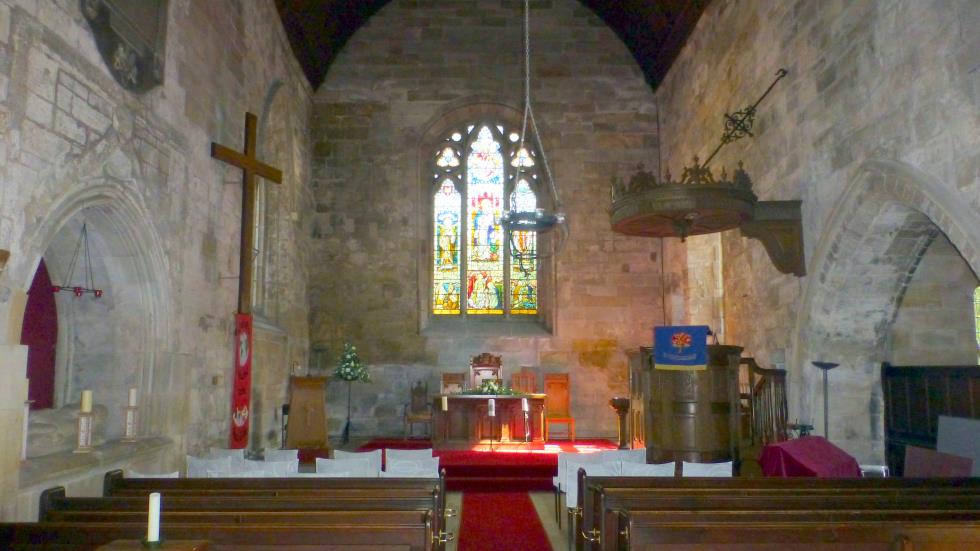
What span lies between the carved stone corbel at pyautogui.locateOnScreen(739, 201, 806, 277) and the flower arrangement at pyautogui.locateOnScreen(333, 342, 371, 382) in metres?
6.05

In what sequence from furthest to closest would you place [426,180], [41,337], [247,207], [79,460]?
[426,180]
[247,207]
[41,337]
[79,460]

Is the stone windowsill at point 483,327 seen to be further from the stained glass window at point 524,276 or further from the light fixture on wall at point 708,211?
the light fixture on wall at point 708,211

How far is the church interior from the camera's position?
16.8 feet

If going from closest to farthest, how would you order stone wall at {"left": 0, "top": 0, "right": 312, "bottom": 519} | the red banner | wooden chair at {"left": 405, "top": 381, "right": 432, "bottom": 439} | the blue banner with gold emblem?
stone wall at {"left": 0, "top": 0, "right": 312, "bottom": 519} < the blue banner with gold emblem < the red banner < wooden chair at {"left": 405, "top": 381, "right": 432, "bottom": 439}

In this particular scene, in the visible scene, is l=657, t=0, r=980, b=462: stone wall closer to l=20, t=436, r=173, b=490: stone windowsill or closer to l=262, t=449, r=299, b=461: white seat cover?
l=262, t=449, r=299, b=461: white seat cover

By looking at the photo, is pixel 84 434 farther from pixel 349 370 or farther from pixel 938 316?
pixel 938 316

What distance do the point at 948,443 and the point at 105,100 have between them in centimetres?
689

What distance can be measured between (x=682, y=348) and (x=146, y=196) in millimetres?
4935

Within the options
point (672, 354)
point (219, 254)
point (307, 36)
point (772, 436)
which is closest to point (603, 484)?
point (672, 354)

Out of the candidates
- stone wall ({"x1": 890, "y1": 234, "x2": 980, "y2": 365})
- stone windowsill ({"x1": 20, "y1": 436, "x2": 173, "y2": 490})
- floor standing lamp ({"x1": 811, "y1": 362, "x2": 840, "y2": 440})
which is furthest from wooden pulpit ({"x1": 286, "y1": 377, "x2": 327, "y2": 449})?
stone wall ({"x1": 890, "y1": 234, "x2": 980, "y2": 365})

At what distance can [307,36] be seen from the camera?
11156mm

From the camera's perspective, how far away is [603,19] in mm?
12656

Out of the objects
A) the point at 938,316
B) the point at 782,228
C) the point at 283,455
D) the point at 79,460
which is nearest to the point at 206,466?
the point at 283,455

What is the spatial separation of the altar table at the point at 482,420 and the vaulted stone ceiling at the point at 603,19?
17.7 feet
